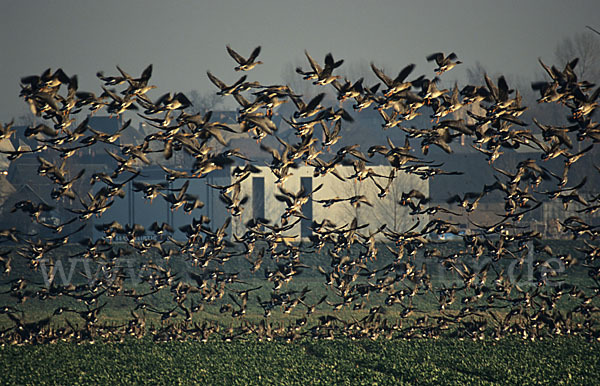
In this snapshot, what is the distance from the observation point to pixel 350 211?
2603 inches

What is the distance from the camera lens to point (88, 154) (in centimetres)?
9375

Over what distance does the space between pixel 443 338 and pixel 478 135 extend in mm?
11462

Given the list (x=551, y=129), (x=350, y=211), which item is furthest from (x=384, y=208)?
(x=551, y=129)

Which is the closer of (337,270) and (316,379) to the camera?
(316,379)

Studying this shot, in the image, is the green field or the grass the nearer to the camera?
the grass

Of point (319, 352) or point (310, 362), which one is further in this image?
point (319, 352)

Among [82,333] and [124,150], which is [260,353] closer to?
[82,333]

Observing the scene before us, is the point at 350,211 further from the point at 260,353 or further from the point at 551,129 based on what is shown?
the point at 551,129

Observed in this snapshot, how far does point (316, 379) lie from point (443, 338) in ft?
26.0

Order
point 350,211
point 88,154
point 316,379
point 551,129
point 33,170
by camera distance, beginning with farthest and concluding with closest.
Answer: point 88,154, point 33,170, point 350,211, point 316,379, point 551,129

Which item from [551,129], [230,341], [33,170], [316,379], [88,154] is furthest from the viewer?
[88,154]

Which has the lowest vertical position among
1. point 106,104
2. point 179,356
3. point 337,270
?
point 179,356

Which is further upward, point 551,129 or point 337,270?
point 551,129

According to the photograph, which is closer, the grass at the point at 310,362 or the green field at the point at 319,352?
the grass at the point at 310,362
